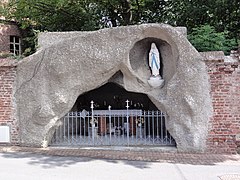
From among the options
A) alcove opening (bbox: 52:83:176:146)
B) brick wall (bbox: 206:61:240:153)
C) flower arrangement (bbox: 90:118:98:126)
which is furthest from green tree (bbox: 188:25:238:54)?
flower arrangement (bbox: 90:118:98:126)

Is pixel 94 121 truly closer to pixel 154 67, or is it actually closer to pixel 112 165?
pixel 154 67

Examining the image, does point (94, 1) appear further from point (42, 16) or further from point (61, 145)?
point (61, 145)

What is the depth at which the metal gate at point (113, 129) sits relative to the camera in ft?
30.3

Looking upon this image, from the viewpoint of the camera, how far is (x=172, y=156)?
7957mm

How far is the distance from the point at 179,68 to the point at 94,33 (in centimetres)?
254

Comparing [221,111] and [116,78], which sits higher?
[116,78]

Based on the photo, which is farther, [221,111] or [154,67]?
[154,67]

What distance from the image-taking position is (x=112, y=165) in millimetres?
7117

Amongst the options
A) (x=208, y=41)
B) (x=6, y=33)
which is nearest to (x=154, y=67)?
(x=208, y=41)

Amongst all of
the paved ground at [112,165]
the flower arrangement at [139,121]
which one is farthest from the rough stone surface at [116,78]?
the flower arrangement at [139,121]

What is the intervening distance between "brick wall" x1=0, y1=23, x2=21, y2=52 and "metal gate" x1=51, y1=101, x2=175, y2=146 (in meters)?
11.2

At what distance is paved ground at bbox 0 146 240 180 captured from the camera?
631 cm

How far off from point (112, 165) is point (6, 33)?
50.8 ft

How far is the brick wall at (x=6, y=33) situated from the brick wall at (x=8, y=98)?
1123cm
